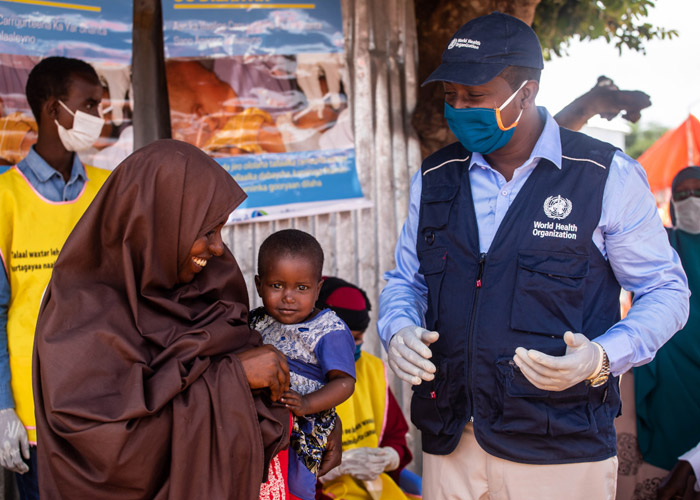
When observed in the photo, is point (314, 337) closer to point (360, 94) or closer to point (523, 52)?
point (523, 52)

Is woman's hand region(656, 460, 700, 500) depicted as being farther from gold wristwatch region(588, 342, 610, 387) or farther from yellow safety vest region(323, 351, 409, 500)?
gold wristwatch region(588, 342, 610, 387)

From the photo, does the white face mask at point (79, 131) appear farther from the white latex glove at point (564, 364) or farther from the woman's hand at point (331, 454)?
the white latex glove at point (564, 364)

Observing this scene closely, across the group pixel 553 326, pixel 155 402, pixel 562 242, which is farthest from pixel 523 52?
pixel 155 402

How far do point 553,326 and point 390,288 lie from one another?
0.66 metres

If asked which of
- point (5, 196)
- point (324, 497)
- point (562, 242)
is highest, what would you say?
point (5, 196)

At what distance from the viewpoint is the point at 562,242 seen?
2.27 meters

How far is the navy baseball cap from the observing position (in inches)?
94.7

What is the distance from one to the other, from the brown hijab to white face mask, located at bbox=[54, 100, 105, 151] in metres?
1.14

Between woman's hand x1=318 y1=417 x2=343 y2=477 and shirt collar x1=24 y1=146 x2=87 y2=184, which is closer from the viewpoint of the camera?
woman's hand x1=318 y1=417 x2=343 y2=477

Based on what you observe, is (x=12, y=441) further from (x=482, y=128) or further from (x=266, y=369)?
(x=482, y=128)

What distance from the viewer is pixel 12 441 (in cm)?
275

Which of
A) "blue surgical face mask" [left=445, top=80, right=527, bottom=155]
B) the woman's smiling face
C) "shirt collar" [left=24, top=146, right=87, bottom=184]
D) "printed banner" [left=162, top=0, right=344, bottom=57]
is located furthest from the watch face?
"printed banner" [left=162, top=0, right=344, bottom=57]

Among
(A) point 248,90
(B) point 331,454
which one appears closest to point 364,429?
(B) point 331,454

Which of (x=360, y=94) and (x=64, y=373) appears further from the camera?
(x=360, y=94)
